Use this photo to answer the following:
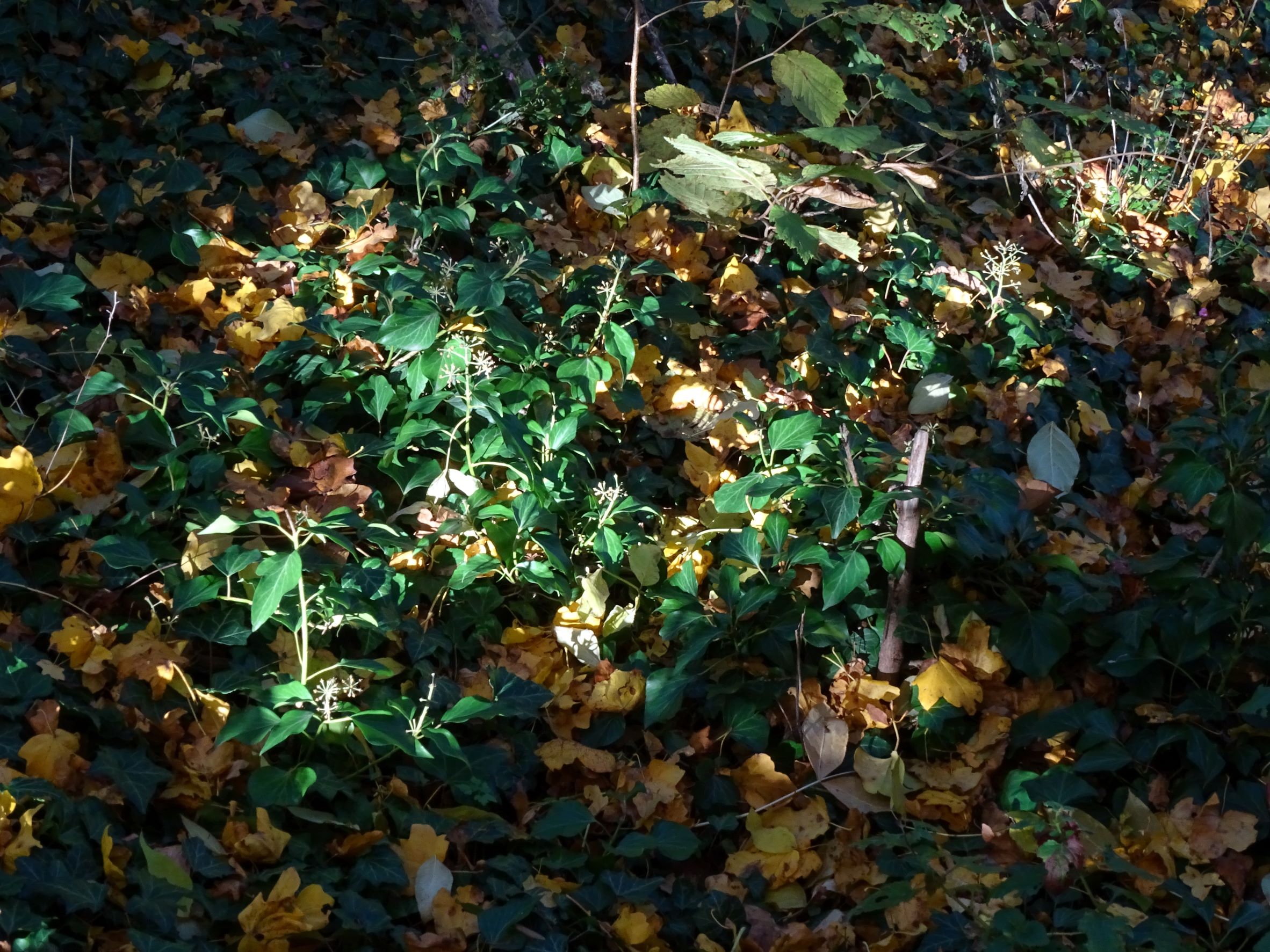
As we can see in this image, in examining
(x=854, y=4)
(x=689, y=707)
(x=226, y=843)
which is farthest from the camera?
(x=854, y=4)

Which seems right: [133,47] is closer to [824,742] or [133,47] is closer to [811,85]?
[811,85]

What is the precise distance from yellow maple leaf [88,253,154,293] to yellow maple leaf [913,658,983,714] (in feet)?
7.48

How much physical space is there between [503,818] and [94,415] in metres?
1.38

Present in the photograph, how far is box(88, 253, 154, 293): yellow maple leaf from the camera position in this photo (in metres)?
3.27

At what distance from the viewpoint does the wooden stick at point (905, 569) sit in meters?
2.76

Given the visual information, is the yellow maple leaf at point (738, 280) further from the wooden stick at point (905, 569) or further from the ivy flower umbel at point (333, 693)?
the ivy flower umbel at point (333, 693)

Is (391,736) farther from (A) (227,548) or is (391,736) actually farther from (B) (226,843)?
(A) (227,548)

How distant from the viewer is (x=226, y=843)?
2.20m

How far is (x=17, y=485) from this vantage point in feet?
8.38

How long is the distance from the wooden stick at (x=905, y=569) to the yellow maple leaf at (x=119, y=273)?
2080mm

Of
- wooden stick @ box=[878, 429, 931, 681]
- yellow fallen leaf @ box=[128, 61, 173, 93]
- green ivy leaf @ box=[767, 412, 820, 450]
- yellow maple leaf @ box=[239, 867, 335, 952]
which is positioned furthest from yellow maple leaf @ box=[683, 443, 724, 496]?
yellow fallen leaf @ box=[128, 61, 173, 93]

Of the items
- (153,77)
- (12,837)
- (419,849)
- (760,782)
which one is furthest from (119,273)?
(760,782)

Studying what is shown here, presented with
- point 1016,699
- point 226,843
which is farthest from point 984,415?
point 226,843

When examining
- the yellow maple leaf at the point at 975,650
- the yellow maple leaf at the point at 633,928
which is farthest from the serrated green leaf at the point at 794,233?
the yellow maple leaf at the point at 633,928
